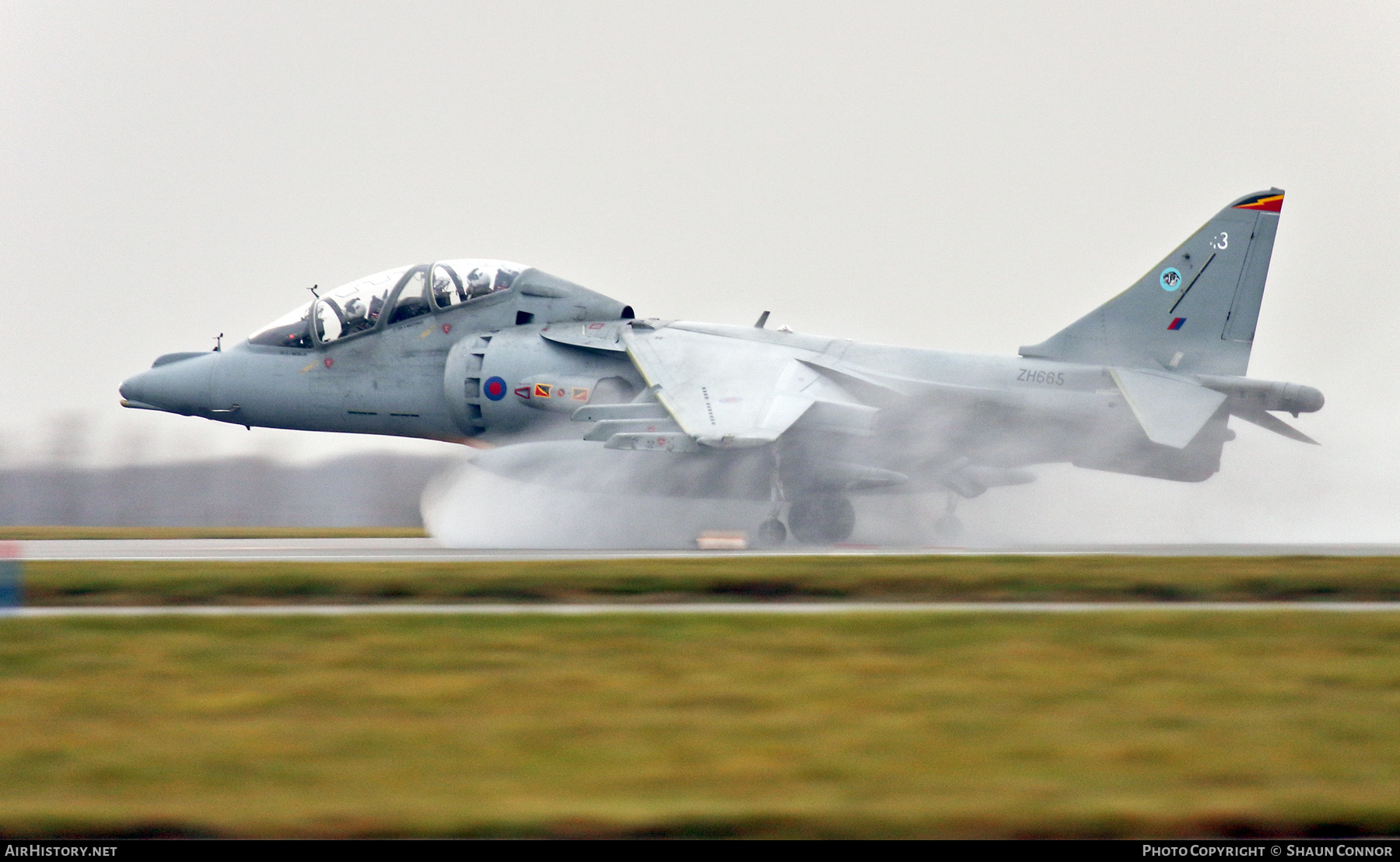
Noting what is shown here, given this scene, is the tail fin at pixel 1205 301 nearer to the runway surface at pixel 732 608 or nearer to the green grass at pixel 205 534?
the runway surface at pixel 732 608

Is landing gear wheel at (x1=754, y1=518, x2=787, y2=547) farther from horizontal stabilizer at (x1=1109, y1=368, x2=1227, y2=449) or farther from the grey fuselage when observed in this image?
horizontal stabilizer at (x1=1109, y1=368, x2=1227, y2=449)

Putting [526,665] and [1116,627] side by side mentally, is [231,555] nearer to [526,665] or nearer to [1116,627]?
[526,665]

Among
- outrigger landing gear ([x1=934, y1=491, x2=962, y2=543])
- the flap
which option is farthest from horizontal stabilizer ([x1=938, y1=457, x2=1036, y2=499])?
the flap

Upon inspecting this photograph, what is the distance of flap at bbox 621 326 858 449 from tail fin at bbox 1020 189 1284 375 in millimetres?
4355

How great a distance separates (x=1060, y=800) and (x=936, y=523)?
1434 centimetres

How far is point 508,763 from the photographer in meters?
6.19

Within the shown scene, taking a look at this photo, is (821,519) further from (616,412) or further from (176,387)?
(176,387)

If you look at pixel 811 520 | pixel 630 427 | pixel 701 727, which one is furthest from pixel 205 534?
pixel 701 727

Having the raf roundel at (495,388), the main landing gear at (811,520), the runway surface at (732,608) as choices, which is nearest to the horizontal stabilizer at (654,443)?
the main landing gear at (811,520)

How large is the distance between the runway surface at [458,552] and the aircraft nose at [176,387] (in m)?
2.27

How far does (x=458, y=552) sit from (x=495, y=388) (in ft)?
11.5

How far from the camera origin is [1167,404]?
17938 mm

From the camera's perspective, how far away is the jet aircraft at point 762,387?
18.2 metres

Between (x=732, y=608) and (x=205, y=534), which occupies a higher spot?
(x=732, y=608)
